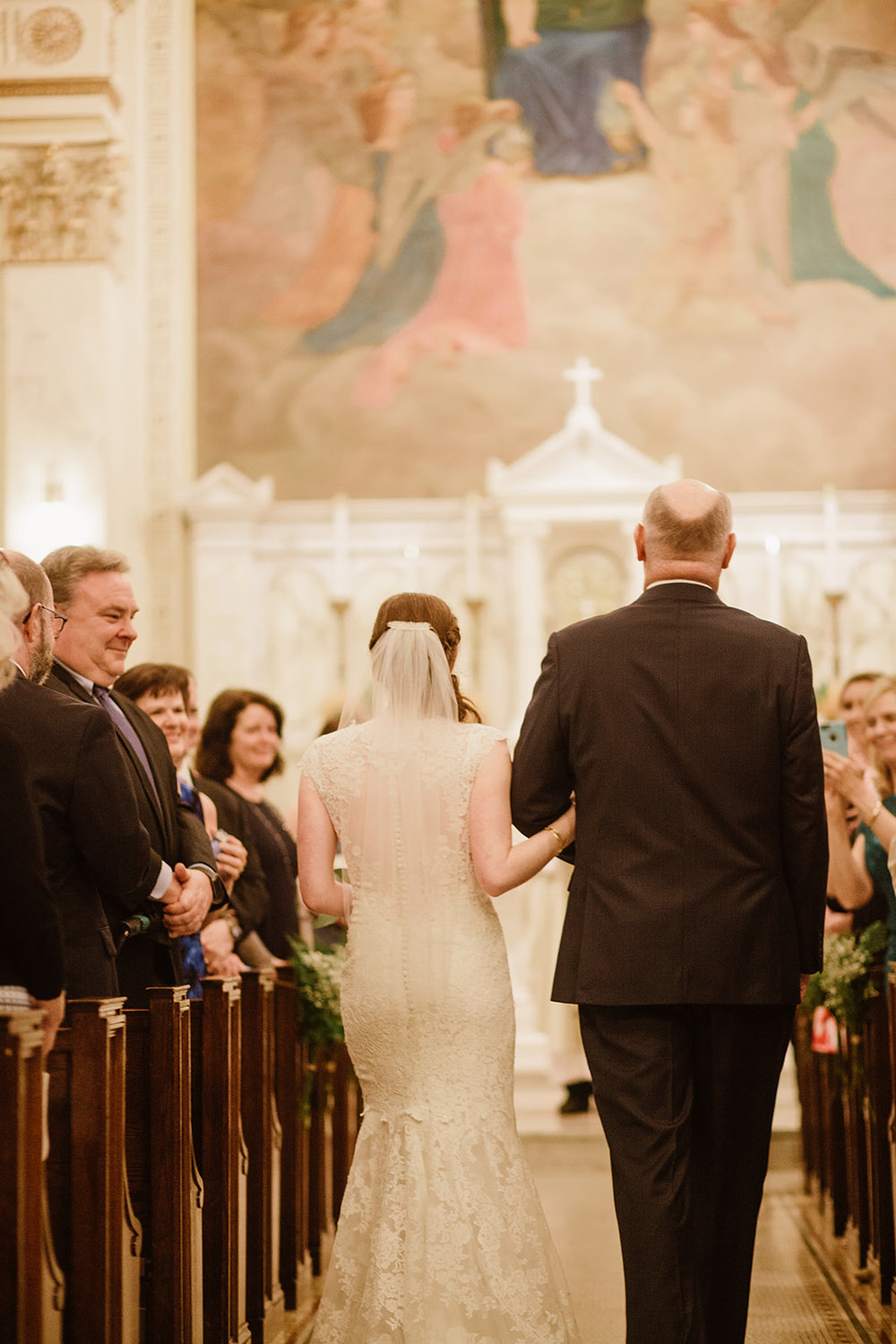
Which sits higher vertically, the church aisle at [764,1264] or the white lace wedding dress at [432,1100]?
the white lace wedding dress at [432,1100]

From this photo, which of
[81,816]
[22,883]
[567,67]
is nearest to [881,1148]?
[81,816]

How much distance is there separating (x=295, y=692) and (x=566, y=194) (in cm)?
401

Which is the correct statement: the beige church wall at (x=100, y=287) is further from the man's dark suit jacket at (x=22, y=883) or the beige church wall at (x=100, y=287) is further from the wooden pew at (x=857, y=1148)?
the man's dark suit jacket at (x=22, y=883)

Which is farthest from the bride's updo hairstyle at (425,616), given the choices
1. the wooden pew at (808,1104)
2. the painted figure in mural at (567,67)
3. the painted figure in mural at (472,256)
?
the painted figure in mural at (567,67)

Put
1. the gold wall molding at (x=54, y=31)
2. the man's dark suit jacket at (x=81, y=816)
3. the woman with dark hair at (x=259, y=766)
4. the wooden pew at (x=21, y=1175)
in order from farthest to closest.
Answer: the gold wall molding at (x=54, y=31) < the woman with dark hair at (x=259, y=766) < the man's dark suit jacket at (x=81, y=816) < the wooden pew at (x=21, y=1175)

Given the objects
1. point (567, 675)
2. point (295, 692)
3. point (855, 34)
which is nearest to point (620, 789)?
point (567, 675)

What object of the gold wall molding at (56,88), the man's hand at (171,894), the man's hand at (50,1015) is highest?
the gold wall molding at (56,88)

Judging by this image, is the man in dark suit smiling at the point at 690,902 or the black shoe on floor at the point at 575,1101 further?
the black shoe on floor at the point at 575,1101

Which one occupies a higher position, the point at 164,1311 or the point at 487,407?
the point at 487,407

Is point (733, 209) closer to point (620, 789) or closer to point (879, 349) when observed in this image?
point (879, 349)

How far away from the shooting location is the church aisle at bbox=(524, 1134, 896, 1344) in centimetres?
464

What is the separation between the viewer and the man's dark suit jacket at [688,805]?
3379 millimetres

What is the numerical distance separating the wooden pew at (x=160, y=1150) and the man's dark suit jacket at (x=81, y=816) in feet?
0.52

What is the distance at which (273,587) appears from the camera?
1157 cm
